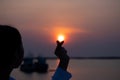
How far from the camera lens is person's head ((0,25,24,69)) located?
164cm

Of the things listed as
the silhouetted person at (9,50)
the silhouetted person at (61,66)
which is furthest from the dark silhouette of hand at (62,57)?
the silhouetted person at (9,50)

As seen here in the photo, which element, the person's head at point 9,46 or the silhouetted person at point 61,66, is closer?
the person's head at point 9,46

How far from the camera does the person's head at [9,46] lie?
1642mm

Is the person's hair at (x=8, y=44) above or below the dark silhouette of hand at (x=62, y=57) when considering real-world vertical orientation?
above

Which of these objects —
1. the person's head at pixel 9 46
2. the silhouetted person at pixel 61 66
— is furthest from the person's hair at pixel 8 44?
the silhouetted person at pixel 61 66

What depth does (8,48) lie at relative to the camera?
5.39 ft

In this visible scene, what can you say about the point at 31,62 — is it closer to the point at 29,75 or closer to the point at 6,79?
the point at 29,75

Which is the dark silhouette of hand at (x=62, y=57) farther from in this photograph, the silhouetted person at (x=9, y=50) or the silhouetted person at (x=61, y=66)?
the silhouetted person at (x=9, y=50)

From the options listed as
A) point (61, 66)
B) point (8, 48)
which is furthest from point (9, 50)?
point (61, 66)

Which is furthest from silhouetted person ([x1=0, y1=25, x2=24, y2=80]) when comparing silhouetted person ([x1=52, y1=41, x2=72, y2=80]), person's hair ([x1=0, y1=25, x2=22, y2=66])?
silhouetted person ([x1=52, y1=41, x2=72, y2=80])

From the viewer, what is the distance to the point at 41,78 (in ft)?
211

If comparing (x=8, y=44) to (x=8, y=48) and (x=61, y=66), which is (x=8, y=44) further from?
(x=61, y=66)

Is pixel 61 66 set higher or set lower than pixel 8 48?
lower

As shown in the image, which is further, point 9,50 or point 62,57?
point 62,57
